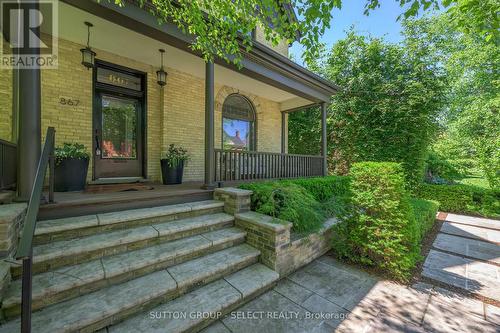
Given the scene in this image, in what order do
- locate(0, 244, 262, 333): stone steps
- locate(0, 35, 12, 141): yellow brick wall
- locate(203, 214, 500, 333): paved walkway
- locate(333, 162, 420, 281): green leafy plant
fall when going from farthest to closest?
locate(0, 35, 12, 141): yellow brick wall
locate(333, 162, 420, 281): green leafy plant
locate(203, 214, 500, 333): paved walkway
locate(0, 244, 262, 333): stone steps

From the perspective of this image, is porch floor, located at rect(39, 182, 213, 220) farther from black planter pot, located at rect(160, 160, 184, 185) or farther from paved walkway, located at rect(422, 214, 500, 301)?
paved walkway, located at rect(422, 214, 500, 301)

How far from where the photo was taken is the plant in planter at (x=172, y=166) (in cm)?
505

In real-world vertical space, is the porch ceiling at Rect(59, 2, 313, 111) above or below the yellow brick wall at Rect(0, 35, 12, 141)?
above

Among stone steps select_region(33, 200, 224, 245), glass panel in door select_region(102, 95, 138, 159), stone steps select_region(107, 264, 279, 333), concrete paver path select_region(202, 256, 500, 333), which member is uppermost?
glass panel in door select_region(102, 95, 138, 159)

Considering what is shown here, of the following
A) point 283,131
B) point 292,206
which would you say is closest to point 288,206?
point 292,206

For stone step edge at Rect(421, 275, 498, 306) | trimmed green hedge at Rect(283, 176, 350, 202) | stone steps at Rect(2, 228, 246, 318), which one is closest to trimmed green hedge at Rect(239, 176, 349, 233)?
stone steps at Rect(2, 228, 246, 318)

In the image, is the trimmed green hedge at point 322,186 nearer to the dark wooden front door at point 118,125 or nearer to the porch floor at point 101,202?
the porch floor at point 101,202

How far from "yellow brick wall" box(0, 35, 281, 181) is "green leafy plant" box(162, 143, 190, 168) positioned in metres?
0.15

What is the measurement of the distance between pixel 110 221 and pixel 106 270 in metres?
0.71

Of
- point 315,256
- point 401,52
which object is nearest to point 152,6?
point 315,256

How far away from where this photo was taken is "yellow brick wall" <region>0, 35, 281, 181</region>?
417 centimetres

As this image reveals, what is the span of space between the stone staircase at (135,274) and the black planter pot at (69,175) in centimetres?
147

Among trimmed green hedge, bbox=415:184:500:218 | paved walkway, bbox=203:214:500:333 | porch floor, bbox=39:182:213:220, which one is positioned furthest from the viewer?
trimmed green hedge, bbox=415:184:500:218

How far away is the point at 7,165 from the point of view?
2539 mm
